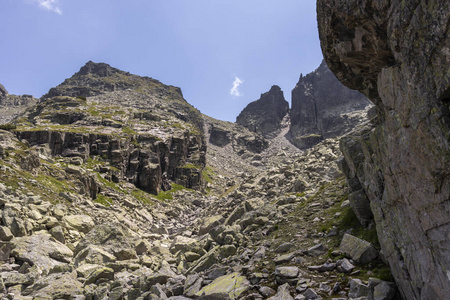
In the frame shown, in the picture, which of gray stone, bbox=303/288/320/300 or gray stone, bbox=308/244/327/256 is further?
gray stone, bbox=308/244/327/256

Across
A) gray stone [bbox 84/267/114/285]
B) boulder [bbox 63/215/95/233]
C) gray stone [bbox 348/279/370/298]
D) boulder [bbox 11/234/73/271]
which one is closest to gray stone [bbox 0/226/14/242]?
boulder [bbox 11/234/73/271]

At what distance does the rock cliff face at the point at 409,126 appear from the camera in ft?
21.1

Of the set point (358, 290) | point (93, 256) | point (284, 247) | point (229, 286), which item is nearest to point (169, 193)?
point (93, 256)

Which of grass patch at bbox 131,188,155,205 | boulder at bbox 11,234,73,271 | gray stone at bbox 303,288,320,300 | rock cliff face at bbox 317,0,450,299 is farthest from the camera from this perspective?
grass patch at bbox 131,188,155,205

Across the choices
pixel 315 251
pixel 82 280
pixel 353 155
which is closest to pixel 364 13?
pixel 353 155

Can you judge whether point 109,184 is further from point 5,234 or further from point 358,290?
point 358,290

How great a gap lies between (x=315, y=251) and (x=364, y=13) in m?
11.5

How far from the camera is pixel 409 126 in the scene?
295 inches

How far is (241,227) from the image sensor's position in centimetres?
2342

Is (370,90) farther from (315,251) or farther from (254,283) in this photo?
(254,283)

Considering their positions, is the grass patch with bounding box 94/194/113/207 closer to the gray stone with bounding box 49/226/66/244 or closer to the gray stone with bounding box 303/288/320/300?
the gray stone with bounding box 49/226/66/244

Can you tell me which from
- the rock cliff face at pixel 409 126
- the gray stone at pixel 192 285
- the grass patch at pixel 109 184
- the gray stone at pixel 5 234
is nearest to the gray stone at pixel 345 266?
the rock cliff face at pixel 409 126

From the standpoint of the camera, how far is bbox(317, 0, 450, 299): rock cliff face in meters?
6.43

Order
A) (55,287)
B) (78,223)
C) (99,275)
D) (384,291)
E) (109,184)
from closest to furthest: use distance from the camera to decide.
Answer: (384,291), (55,287), (99,275), (78,223), (109,184)
